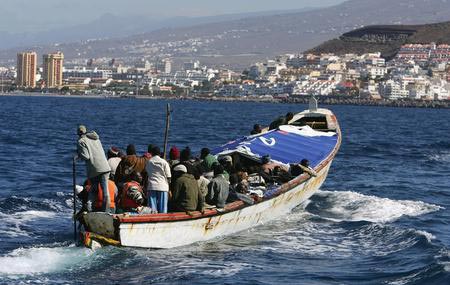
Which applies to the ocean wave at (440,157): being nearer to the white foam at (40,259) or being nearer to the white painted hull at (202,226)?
the white painted hull at (202,226)

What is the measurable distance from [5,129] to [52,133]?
4.58 meters

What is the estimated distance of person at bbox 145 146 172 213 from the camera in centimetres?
2017

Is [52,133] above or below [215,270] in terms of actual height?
below

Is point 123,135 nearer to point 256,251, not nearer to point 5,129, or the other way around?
point 5,129

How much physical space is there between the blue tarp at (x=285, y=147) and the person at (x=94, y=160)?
23.3 feet

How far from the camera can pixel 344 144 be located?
54688 millimetres

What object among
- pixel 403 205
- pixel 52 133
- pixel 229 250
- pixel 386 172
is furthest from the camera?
pixel 52 133

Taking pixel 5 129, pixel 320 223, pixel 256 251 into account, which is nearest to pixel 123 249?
pixel 256 251

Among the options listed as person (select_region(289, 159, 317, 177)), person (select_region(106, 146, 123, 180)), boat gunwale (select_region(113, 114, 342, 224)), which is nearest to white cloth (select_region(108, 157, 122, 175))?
person (select_region(106, 146, 123, 180))

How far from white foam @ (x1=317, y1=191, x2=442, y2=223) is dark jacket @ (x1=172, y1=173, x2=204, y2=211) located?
5586mm

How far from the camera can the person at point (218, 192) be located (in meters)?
20.9

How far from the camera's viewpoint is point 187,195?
20078mm

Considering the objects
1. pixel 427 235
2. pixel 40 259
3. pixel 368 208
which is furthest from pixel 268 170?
pixel 40 259

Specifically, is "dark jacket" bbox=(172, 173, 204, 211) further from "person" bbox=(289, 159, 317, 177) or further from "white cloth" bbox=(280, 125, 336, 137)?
"white cloth" bbox=(280, 125, 336, 137)
